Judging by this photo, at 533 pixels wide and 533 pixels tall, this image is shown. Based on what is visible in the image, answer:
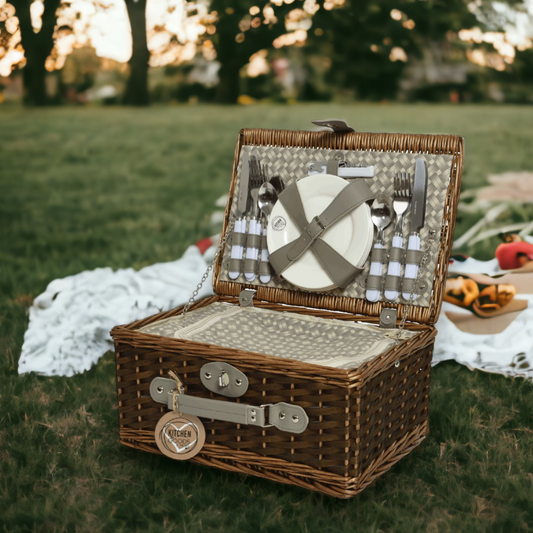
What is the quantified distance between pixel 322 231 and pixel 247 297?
1.04 feet

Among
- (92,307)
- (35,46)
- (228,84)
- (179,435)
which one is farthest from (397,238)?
(35,46)

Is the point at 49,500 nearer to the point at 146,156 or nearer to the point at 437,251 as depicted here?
the point at 437,251

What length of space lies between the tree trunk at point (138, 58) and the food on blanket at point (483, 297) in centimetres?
291

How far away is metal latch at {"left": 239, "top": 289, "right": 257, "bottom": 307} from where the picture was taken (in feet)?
6.80

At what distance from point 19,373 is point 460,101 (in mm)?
3182

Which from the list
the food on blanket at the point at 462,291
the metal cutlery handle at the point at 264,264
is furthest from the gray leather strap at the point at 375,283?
the food on blanket at the point at 462,291

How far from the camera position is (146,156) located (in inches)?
180

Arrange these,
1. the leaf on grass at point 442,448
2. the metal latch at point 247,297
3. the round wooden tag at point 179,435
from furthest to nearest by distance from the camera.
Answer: the metal latch at point 247,297
the leaf on grass at point 442,448
the round wooden tag at point 179,435

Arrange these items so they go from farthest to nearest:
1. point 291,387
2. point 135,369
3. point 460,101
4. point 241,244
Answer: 1. point 460,101
2. point 241,244
3. point 135,369
4. point 291,387

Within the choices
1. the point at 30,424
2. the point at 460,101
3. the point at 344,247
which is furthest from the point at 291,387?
the point at 460,101

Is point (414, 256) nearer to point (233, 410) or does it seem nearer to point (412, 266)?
point (412, 266)

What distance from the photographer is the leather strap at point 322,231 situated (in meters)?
1.92

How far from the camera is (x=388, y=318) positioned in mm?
1863

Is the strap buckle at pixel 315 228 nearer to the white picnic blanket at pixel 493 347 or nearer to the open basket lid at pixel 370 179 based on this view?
the open basket lid at pixel 370 179
